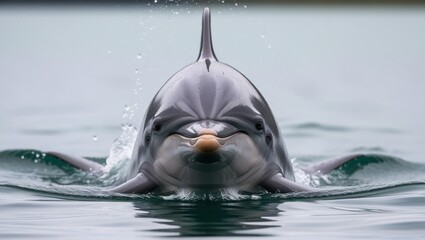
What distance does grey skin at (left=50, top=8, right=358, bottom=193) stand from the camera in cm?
1305

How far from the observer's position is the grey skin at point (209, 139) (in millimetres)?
13055

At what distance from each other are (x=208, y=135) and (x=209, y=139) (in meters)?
0.14

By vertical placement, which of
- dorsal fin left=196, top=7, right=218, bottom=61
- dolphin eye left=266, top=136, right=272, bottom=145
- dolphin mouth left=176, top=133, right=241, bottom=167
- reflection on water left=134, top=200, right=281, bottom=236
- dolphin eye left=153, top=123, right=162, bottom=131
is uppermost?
dorsal fin left=196, top=7, right=218, bottom=61

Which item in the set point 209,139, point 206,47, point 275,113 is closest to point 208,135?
point 209,139

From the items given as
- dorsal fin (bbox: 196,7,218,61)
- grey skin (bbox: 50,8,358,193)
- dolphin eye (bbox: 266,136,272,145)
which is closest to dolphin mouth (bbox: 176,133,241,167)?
grey skin (bbox: 50,8,358,193)

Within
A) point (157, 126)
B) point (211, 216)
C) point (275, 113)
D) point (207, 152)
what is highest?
point (275, 113)

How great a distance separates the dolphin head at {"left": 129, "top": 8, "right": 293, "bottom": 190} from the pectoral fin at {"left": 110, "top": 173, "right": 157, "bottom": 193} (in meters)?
0.07

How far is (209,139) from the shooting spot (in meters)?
12.6

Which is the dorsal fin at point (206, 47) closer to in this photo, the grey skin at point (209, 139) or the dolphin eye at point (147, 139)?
the grey skin at point (209, 139)

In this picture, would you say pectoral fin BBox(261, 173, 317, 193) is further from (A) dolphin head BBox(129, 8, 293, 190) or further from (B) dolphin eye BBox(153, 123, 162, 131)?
(B) dolphin eye BBox(153, 123, 162, 131)

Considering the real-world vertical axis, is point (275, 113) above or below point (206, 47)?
above

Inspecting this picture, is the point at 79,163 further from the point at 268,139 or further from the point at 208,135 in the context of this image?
the point at 208,135

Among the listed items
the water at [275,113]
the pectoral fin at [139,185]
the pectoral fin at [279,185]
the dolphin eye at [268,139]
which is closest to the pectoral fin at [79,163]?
the water at [275,113]

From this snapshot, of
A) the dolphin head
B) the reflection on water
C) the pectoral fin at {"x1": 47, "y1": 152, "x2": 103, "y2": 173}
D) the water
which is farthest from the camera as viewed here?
the pectoral fin at {"x1": 47, "y1": 152, "x2": 103, "y2": 173}
